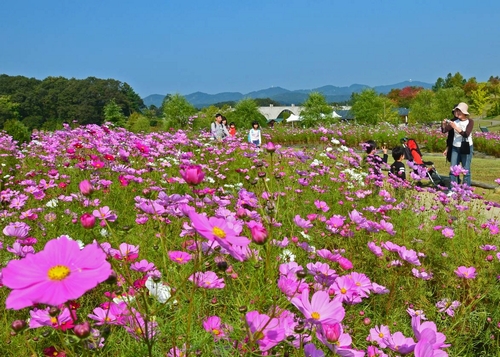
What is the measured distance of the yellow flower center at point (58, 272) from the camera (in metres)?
0.52

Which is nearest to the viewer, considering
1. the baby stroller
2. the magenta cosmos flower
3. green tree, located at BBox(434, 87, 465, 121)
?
the magenta cosmos flower

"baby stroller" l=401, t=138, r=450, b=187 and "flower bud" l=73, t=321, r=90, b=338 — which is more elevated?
"flower bud" l=73, t=321, r=90, b=338

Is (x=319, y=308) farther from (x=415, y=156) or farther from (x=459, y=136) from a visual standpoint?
(x=415, y=156)

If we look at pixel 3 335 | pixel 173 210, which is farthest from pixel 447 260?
pixel 3 335

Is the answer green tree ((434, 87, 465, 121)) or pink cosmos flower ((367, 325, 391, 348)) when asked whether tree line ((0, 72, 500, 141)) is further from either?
pink cosmos flower ((367, 325, 391, 348))

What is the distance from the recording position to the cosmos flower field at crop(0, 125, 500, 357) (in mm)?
681

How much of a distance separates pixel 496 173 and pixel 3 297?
25.8 ft

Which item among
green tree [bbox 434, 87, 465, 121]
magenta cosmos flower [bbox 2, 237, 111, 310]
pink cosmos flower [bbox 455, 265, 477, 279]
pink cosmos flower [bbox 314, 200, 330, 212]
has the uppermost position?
green tree [bbox 434, 87, 465, 121]

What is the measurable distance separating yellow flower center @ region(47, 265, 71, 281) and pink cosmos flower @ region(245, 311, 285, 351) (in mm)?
323

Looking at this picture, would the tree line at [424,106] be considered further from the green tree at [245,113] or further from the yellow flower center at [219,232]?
the yellow flower center at [219,232]

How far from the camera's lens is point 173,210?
1334 millimetres

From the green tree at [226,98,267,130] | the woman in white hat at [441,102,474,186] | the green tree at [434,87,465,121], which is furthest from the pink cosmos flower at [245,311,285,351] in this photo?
the green tree at [434,87,465,121]

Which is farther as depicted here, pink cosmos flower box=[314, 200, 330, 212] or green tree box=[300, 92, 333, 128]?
green tree box=[300, 92, 333, 128]

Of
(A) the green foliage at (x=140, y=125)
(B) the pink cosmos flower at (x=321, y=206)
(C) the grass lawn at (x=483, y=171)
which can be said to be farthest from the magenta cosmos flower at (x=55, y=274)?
(A) the green foliage at (x=140, y=125)
